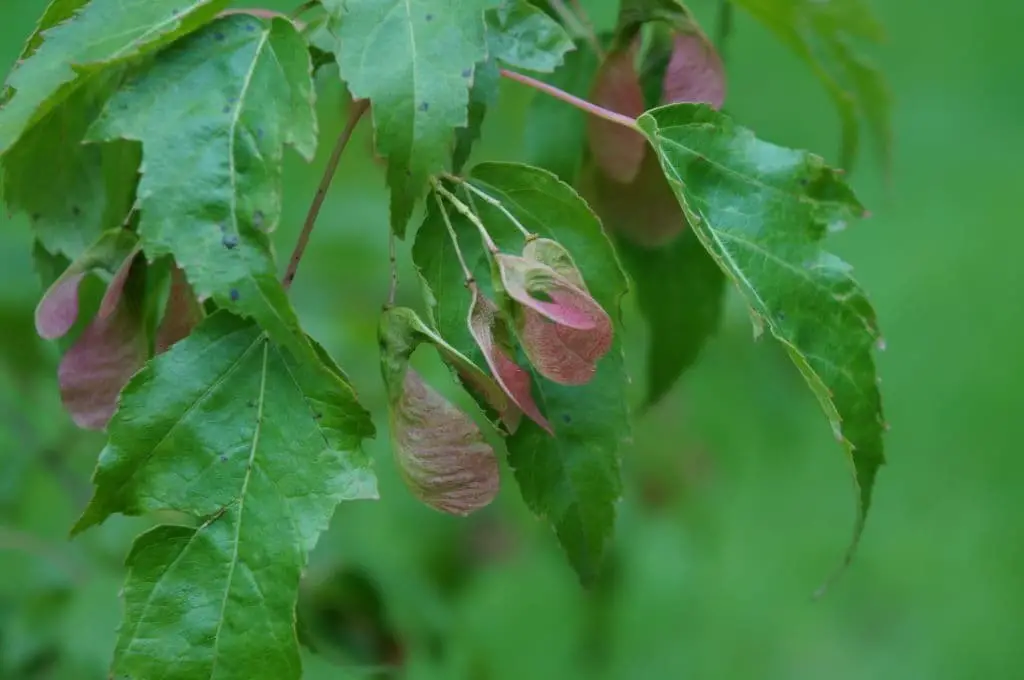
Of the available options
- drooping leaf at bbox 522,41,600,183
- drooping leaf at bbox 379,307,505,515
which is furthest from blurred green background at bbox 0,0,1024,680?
drooping leaf at bbox 379,307,505,515

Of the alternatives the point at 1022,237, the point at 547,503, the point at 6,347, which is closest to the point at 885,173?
the point at 547,503

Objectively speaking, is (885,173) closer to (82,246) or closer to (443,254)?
(443,254)

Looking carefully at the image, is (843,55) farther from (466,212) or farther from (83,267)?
(83,267)

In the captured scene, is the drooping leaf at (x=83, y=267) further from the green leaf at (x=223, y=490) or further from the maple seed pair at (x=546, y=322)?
the maple seed pair at (x=546, y=322)

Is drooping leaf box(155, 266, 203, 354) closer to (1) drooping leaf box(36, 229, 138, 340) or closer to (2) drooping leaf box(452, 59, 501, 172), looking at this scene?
(1) drooping leaf box(36, 229, 138, 340)

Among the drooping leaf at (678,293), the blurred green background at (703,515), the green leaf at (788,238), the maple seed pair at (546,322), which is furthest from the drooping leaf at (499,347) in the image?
the blurred green background at (703,515)

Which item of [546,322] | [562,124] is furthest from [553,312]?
[562,124]
